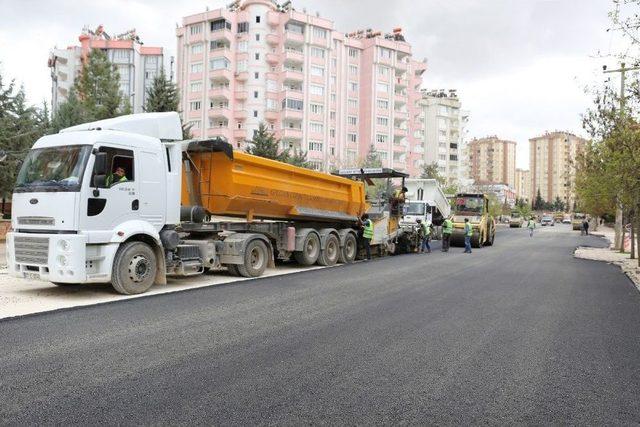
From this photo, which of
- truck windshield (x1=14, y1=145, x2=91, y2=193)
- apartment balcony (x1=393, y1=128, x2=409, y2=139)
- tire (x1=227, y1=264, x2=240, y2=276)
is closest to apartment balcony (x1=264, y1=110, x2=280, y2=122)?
apartment balcony (x1=393, y1=128, x2=409, y2=139)

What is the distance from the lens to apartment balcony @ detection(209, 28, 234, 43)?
198 ft

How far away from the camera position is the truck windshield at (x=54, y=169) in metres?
8.26

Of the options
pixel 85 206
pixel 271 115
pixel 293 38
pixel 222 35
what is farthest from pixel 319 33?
pixel 85 206

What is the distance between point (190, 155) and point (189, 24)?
58.3m

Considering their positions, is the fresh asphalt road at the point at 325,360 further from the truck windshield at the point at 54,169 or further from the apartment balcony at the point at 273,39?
the apartment balcony at the point at 273,39

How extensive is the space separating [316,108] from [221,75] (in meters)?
12.0

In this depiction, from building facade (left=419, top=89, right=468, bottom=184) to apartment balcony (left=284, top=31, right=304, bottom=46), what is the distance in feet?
128

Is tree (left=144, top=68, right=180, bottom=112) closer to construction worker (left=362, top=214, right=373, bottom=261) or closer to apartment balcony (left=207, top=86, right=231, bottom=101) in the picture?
construction worker (left=362, top=214, right=373, bottom=261)

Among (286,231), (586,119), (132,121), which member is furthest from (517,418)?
(586,119)

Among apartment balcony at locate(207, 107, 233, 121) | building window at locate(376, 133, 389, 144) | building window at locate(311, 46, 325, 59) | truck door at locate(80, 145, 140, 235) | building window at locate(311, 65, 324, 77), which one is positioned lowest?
truck door at locate(80, 145, 140, 235)

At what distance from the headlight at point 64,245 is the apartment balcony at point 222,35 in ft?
186

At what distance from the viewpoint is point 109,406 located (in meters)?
3.87

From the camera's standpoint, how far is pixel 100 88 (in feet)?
130

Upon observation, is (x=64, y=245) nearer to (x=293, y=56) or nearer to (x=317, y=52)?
(x=293, y=56)
